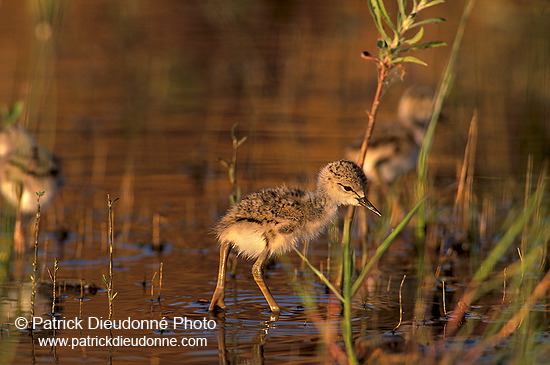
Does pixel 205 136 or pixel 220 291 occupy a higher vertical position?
pixel 205 136

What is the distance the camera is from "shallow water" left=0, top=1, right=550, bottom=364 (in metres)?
6.21

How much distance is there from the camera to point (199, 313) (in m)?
6.25

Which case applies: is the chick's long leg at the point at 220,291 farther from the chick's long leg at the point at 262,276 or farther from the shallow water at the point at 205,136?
the chick's long leg at the point at 262,276

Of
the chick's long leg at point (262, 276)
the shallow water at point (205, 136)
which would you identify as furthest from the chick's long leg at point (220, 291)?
the chick's long leg at point (262, 276)

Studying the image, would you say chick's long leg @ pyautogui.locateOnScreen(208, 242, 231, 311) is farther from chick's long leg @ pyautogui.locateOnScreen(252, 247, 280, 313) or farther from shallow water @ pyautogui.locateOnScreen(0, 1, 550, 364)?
chick's long leg @ pyautogui.locateOnScreen(252, 247, 280, 313)

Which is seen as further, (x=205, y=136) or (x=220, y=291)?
(x=205, y=136)

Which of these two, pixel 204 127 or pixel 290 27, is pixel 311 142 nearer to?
pixel 204 127

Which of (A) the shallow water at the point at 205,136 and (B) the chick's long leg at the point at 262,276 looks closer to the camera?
(A) the shallow water at the point at 205,136

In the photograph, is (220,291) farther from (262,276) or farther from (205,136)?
(205,136)

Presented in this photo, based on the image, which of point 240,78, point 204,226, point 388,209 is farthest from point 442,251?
point 240,78

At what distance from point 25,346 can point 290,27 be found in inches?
604

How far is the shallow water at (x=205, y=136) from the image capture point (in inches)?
244

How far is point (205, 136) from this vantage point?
12.2 m

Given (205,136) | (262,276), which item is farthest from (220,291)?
(205,136)
